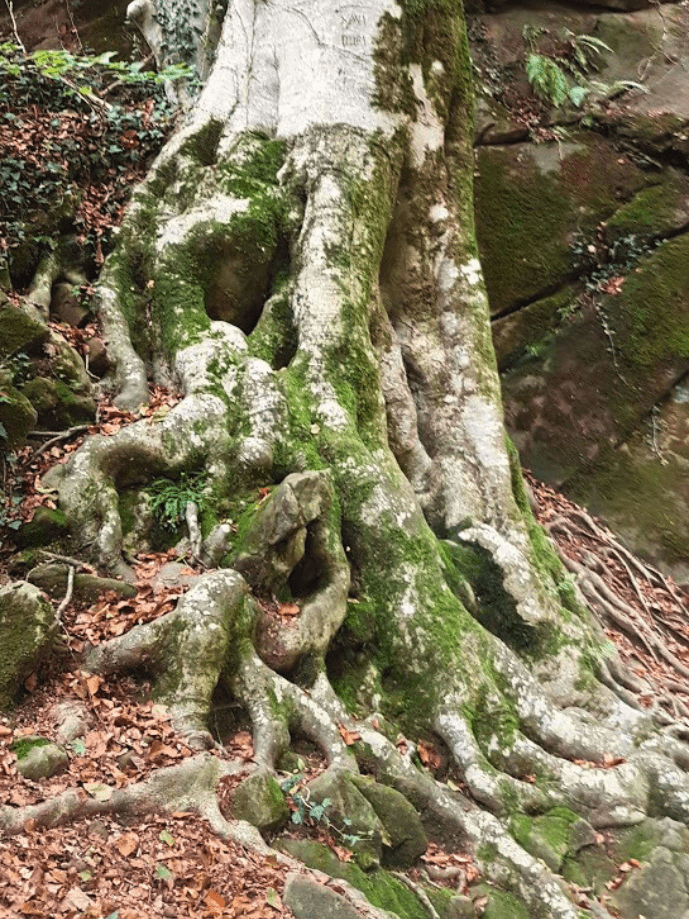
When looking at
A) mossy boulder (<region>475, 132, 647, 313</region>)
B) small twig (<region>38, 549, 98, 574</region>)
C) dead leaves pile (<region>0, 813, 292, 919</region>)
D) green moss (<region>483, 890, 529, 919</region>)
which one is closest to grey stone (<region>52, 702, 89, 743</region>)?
dead leaves pile (<region>0, 813, 292, 919</region>)

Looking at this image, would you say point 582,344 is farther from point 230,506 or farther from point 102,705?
point 102,705

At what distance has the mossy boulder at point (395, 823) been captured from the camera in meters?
3.96

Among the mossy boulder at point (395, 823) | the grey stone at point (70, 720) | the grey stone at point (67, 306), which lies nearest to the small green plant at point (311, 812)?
the mossy boulder at point (395, 823)

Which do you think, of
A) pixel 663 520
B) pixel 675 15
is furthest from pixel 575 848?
pixel 675 15

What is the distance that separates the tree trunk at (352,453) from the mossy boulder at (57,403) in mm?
360

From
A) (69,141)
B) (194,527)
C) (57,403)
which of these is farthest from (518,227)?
(194,527)

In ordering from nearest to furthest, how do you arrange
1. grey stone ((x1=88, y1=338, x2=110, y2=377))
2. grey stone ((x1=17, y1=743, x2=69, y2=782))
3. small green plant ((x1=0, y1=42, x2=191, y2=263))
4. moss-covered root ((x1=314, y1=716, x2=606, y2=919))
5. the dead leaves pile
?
1. the dead leaves pile
2. grey stone ((x1=17, y1=743, x2=69, y2=782))
3. moss-covered root ((x1=314, y1=716, x2=606, y2=919))
4. grey stone ((x1=88, y1=338, x2=110, y2=377))
5. small green plant ((x1=0, y1=42, x2=191, y2=263))

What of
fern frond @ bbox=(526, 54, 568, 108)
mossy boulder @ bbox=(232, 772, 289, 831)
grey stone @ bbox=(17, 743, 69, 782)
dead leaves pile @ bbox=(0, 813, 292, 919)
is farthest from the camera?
fern frond @ bbox=(526, 54, 568, 108)

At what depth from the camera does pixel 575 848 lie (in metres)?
4.48

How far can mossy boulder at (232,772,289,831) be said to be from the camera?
3.48 metres

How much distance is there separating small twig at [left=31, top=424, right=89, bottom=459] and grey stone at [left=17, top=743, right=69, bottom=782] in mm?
2151

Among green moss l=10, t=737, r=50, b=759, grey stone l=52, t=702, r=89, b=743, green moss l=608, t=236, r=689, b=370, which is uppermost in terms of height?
green moss l=608, t=236, r=689, b=370

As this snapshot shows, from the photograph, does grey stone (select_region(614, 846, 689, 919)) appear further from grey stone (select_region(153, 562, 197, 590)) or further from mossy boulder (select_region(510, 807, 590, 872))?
grey stone (select_region(153, 562, 197, 590))

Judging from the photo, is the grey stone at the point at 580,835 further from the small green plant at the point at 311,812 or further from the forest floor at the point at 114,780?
the small green plant at the point at 311,812
